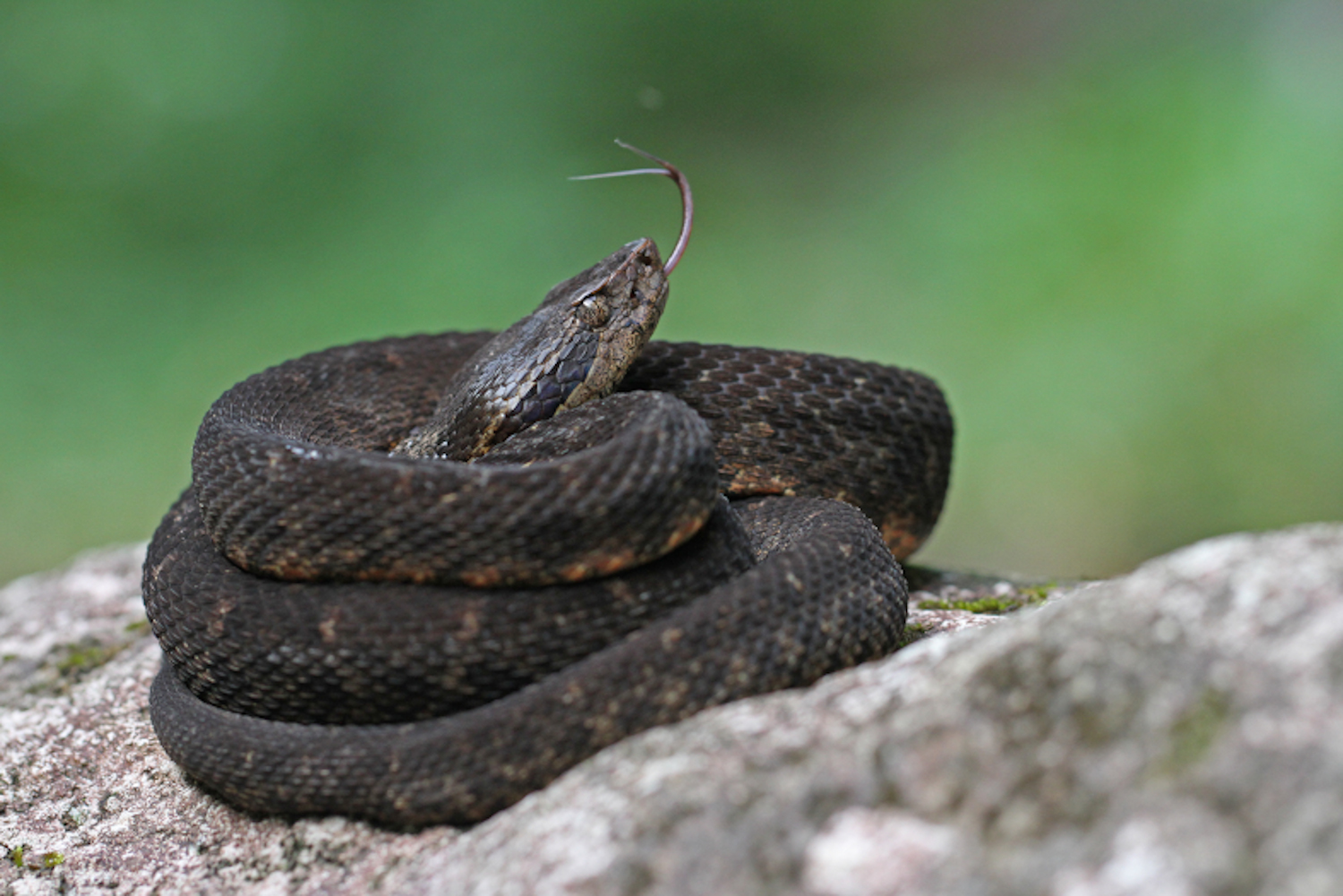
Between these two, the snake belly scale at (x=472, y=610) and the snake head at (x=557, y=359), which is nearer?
the snake belly scale at (x=472, y=610)

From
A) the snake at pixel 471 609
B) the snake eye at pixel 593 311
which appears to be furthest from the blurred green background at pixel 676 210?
the snake at pixel 471 609

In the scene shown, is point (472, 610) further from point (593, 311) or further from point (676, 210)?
point (676, 210)

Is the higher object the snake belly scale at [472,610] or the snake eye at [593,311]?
the snake eye at [593,311]

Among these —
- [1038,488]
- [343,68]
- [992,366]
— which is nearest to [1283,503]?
[1038,488]

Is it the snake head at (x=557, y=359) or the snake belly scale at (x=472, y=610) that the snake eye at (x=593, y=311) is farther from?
the snake belly scale at (x=472, y=610)

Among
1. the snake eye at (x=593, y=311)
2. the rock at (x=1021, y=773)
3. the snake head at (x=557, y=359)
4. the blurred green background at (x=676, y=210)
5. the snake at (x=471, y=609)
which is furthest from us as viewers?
the blurred green background at (x=676, y=210)

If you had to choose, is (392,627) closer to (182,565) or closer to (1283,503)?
(182,565)

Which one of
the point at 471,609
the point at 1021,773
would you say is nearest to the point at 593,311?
the point at 471,609
